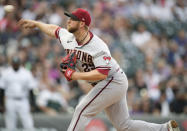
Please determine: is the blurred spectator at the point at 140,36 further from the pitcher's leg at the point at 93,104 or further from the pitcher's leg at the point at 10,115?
the pitcher's leg at the point at 93,104

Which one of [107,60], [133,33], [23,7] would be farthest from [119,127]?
[133,33]

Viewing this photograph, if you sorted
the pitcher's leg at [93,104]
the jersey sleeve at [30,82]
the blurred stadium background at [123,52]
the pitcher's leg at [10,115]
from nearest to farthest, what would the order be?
the pitcher's leg at [93,104] → the pitcher's leg at [10,115] → the jersey sleeve at [30,82] → the blurred stadium background at [123,52]

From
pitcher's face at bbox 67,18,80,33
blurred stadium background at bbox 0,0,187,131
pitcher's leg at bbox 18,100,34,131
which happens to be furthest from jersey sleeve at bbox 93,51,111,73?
pitcher's leg at bbox 18,100,34,131

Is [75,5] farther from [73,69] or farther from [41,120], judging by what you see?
[73,69]

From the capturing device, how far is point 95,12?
13086 millimetres

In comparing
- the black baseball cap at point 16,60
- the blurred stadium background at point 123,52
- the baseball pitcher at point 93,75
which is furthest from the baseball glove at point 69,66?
the black baseball cap at point 16,60

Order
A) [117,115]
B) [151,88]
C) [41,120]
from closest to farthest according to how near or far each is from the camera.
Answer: [117,115] < [41,120] < [151,88]

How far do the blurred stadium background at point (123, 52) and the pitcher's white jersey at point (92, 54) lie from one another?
9.35ft

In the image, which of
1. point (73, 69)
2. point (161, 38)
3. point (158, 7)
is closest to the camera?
point (73, 69)

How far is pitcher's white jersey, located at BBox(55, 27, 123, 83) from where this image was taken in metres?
5.37

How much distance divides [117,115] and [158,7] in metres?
10.0

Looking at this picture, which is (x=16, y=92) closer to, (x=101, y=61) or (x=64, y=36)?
(x=64, y=36)

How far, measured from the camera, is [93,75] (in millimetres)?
5281

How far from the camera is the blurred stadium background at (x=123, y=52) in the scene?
10.2 m
